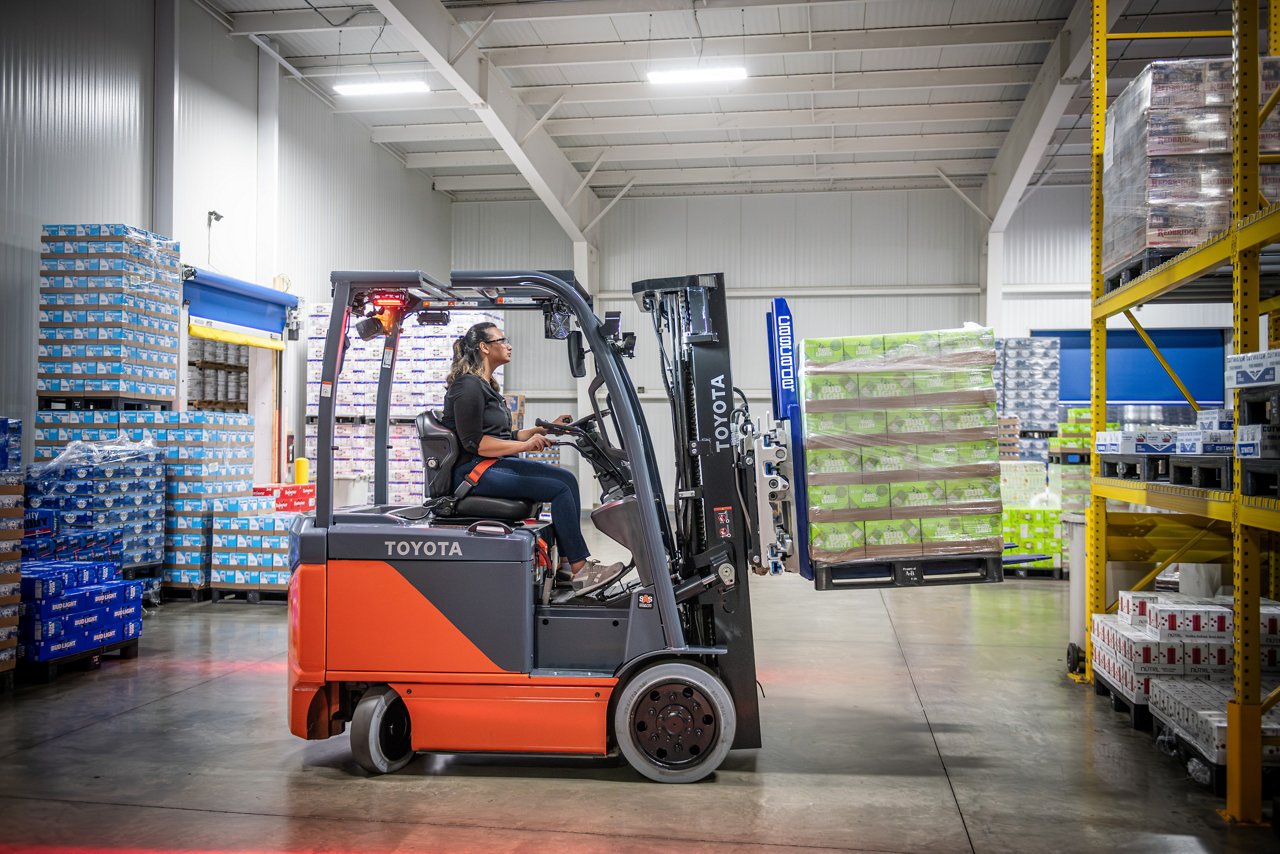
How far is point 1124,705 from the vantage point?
6293 millimetres

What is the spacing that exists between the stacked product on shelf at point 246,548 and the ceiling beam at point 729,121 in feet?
30.5

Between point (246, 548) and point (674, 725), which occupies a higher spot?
point (246, 548)

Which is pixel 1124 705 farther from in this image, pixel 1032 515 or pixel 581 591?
pixel 1032 515

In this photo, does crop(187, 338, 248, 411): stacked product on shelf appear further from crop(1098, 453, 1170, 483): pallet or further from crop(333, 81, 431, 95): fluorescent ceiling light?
crop(1098, 453, 1170, 483): pallet

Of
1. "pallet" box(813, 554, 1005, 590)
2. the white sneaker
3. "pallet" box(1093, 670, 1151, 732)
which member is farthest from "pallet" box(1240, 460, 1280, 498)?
the white sneaker

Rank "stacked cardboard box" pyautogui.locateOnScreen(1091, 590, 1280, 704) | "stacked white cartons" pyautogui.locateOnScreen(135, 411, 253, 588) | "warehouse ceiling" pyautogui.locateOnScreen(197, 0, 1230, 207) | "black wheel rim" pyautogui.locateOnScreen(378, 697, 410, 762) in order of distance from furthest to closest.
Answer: "warehouse ceiling" pyautogui.locateOnScreen(197, 0, 1230, 207) < "stacked white cartons" pyautogui.locateOnScreen(135, 411, 253, 588) < "stacked cardboard box" pyautogui.locateOnScreen(1091, 590, 1280, 704) < "black wheel rim" pyautogui.locateOnScreen(378, 697, 410, 762)

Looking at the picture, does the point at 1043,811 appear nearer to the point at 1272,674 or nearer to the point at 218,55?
the point at 1272,674

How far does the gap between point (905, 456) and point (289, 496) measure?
8836 mm

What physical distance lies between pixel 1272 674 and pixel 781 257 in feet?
54.4

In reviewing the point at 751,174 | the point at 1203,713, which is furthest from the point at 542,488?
the point at 751,174

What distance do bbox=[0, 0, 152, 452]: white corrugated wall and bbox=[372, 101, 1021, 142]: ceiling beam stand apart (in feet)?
20.4

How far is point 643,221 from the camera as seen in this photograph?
21.9m

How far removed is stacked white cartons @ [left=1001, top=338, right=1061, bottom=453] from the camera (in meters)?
16.8

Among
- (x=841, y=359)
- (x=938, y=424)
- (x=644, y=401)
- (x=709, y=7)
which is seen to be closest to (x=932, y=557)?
(x=938, y=424)
